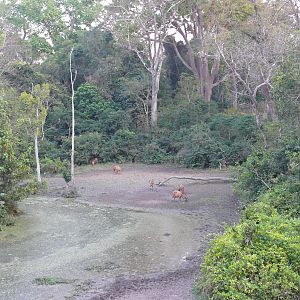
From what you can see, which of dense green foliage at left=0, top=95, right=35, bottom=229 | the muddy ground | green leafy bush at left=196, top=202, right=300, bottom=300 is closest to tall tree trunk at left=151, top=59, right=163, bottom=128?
the muddy ground

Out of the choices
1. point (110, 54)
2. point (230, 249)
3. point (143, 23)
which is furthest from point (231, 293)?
point (110, 54)

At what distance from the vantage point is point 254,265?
8.94 metres

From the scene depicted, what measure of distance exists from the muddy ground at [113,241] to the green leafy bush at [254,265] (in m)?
1.55

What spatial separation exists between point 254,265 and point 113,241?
7.00 meters

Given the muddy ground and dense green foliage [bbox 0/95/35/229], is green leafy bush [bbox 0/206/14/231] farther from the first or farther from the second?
the muddy ground

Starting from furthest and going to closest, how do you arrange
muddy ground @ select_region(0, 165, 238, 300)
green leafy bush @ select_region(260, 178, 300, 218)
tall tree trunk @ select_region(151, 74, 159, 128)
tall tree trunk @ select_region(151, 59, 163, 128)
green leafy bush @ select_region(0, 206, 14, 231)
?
1. tall tree trunk @ select_region(151, 74, 159, 128)
2. tall tree trunk @ select_region(151, 59, 163, 128)
3. green leafy bush @ select_region(0, 206, 14, 231)
4. green leafy bush @ select_region(260, 178, 300, 218)
5. muddy ground @ select_region(0, 165, 238, 300)

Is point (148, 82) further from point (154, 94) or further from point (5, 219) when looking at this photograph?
point (5, 219)

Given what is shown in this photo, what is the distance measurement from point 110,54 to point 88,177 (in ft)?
48.9

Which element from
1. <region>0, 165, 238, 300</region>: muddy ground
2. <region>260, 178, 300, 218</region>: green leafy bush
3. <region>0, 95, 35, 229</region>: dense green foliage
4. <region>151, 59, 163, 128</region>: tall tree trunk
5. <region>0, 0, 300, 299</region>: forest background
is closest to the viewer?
<region>0, 165, 238, 300</region>: muddy ground

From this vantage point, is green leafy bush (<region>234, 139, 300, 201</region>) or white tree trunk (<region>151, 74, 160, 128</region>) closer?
green leafy bush (<region>234, 139, 300, 201</region>)

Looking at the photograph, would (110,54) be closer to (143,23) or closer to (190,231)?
(143,23)

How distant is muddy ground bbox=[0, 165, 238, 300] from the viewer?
11.1m

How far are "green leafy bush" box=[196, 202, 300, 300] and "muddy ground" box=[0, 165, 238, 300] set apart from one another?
1548mm

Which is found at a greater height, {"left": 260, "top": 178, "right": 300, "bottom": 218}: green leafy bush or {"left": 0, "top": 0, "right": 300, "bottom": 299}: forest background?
{"left": 0, "top": 0, "right": 300, "bottom": 299}: forest background
